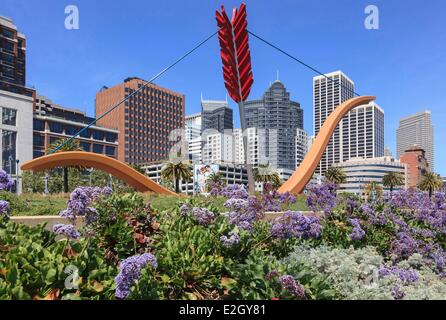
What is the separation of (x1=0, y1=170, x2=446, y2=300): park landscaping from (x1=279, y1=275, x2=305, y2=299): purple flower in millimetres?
10

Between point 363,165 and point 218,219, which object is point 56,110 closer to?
point 363,165

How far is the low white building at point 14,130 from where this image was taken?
6662 cm

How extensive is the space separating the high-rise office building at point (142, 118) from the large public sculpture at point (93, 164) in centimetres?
11075

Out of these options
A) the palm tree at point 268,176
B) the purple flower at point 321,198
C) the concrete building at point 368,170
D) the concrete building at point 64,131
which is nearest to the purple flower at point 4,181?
the purple flower at point 321,198

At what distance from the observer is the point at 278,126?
19462cm

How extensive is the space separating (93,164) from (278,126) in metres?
179

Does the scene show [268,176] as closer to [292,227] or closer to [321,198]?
[321,198]

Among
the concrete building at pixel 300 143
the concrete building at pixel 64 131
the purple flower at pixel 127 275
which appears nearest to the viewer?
the purple flower at pixel 127 275

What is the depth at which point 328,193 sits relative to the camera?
9.12 metres

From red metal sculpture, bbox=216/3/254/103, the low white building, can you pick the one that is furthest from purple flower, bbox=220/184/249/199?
the low white building

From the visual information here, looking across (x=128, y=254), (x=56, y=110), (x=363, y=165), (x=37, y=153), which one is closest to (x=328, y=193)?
(x=128, y=254)

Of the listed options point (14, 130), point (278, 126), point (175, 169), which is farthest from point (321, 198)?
point (278, 126)

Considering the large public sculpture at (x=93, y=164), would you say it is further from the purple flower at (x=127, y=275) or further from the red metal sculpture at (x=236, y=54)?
the purple flower at (x=127, y=275)

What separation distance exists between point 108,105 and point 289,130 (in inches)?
3576
